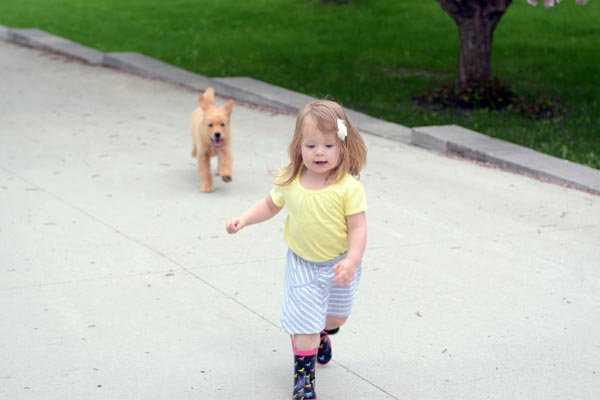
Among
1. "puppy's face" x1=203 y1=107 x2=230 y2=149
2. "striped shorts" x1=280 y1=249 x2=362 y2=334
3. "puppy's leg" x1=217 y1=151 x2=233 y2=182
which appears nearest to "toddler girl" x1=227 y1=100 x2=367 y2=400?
"striped shorts" x1=280 y1=249 x2=362 y2=334

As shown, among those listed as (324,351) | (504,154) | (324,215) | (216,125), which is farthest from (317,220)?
(504,154)

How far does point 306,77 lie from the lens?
1488cm

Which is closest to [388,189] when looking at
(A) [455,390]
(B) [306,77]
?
(A) [455,390]

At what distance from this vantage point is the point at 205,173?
345 inches

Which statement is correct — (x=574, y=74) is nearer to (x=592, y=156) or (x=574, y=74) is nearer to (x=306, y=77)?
(x=306, y=77)

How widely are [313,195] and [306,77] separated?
10335 mm

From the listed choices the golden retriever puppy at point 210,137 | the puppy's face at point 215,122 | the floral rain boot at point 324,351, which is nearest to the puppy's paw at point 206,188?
the golden retriever puppy at point 210,137

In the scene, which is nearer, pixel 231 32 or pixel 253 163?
pixel 253 163

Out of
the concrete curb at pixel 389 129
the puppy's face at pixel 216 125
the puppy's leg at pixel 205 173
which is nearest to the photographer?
the puppy's face at pixel 216 125

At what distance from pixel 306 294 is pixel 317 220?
0.34m

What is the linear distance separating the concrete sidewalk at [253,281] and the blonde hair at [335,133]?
104 cm

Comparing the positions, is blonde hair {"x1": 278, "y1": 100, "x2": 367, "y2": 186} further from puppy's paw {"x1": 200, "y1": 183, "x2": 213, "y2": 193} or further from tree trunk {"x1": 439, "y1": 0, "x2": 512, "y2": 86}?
tree trunk {"x1": 439, "y1": 0, "x2": 512, "y2": 86}

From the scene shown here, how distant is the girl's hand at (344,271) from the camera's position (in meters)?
4.50

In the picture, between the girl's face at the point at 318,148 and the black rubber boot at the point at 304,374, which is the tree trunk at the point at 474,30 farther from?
the black rubber boot at the point at 304,374
